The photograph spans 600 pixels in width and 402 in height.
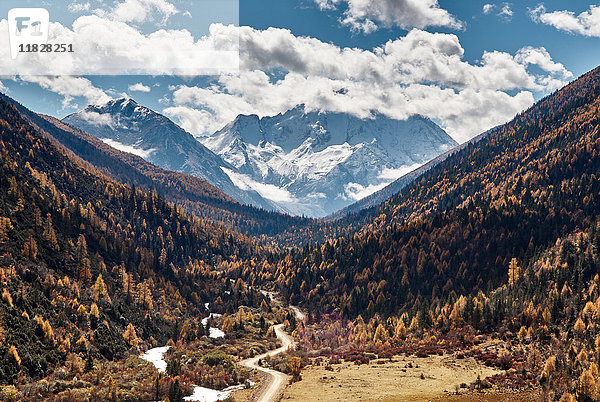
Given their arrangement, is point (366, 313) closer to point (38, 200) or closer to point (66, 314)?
point (66, 314)

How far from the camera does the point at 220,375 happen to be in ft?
272

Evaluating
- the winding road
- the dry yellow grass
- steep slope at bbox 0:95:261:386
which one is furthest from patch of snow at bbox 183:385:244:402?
steep slope at bbox 0:95:261:386

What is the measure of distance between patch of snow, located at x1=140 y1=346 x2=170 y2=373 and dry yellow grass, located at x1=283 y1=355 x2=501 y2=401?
36.3 m

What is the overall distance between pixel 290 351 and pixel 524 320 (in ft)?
199

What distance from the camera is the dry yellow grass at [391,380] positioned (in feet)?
206

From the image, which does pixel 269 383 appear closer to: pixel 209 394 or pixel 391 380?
pixel 209 394

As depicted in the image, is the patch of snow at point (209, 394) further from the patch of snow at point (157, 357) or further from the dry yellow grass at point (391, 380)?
the patch of snow at point (157, 357)

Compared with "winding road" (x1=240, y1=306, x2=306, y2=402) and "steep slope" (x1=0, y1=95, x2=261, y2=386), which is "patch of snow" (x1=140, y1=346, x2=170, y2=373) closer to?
"steep slope" (x1=0, y1=95, x2=261, y2=386)

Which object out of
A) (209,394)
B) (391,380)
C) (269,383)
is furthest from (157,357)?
(391,380)

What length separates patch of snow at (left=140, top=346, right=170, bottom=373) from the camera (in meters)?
103

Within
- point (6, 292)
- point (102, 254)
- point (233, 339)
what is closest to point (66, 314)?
point (6, 292)

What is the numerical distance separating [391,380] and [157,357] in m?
68.8

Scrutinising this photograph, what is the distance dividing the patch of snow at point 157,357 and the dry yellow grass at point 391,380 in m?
36.3

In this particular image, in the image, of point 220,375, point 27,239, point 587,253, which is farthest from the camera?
point 587,253
